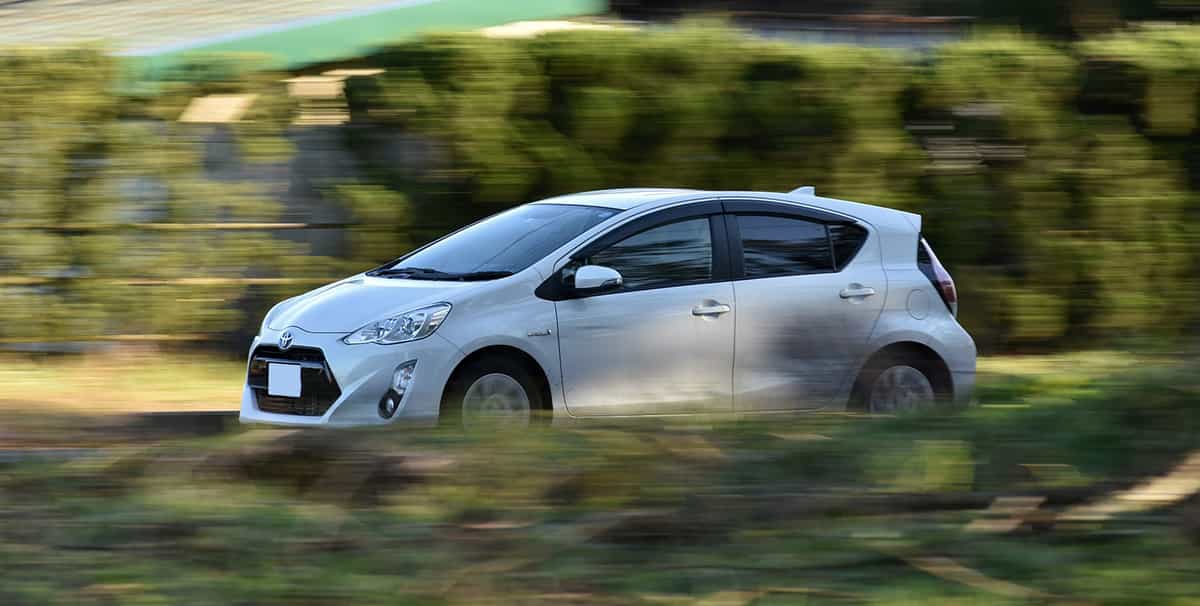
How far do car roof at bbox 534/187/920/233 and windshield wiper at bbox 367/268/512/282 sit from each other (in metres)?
0.81

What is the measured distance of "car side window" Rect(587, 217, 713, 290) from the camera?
7.92 m

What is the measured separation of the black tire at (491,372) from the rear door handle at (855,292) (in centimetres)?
179

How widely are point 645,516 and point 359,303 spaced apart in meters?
4.15

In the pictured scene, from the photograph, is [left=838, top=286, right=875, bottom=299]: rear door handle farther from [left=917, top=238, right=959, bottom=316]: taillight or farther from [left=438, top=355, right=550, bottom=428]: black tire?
[left=438, top=355, right=550, bottom=428]: black tire

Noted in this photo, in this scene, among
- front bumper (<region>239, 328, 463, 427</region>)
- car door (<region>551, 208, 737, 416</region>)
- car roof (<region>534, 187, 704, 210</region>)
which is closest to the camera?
car door (<region>551, 208, 737, 416</region>)

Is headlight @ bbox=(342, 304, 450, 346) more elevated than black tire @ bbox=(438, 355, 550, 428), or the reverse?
headlight @ bbox=(342, 304, 450, 346)

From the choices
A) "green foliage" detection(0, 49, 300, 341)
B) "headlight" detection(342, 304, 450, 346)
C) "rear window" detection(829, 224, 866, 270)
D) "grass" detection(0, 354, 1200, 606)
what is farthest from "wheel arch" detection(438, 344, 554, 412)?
"green foliage" detection(0, 49, 300, 341)

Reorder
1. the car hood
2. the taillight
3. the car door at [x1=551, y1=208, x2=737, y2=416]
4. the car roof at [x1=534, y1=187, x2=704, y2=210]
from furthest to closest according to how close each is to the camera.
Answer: the taillight → the car roof at [x1=534, y1=187, x2=704, y2=210] → the car hood → the car door at [x1=551, y1=208, x2=737, y2=416]

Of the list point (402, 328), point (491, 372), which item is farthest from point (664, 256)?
point (402, 328)

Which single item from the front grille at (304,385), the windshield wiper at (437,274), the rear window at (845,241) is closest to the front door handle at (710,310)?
the rear window at (845,241)

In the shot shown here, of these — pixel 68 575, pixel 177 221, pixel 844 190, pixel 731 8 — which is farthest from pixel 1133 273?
pixel 68 575

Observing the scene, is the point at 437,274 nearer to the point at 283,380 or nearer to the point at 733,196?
the point at 283,380

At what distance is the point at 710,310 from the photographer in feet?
25.7

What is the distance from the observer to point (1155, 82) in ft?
35.8
